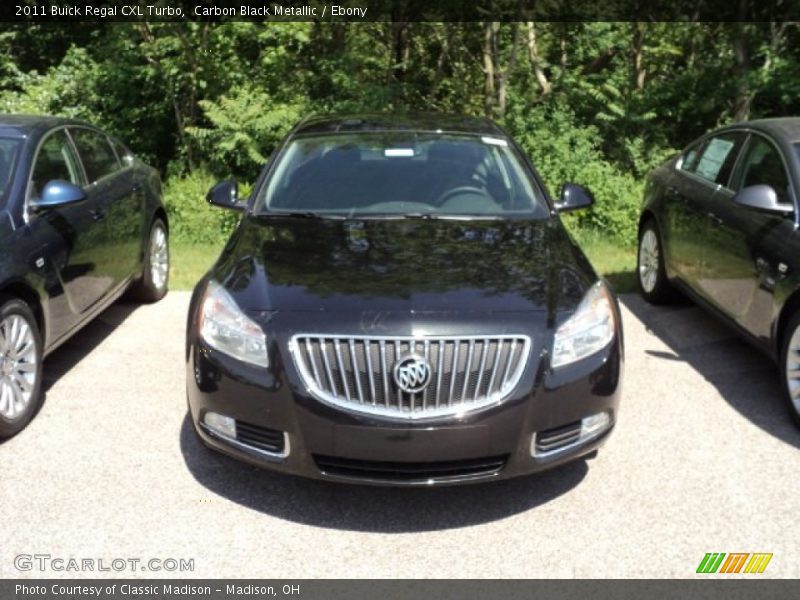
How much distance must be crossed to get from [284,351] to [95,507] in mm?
1138

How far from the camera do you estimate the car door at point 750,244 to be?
5055mm

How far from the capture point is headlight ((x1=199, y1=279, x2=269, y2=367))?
3.63 m

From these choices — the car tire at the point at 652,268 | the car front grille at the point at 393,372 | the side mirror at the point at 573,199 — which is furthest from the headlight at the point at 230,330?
the car tire at the point at 652,268

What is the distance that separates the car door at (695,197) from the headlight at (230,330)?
3541 millimetres

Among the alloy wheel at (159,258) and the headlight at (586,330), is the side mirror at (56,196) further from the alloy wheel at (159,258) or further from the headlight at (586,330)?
the headlight at (586,330)

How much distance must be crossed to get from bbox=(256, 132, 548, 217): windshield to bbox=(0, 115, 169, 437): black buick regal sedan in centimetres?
127

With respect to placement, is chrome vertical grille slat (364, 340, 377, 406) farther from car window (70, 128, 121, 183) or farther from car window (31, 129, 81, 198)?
car window (70, 128, 121, 183)

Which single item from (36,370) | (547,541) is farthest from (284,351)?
(36,370)

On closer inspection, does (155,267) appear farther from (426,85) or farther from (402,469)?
(426,85)

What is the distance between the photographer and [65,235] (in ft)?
17.5

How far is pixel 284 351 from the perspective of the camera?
3555mm

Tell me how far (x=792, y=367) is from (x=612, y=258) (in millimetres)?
4172

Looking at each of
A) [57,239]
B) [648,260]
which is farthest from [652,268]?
[57,239]

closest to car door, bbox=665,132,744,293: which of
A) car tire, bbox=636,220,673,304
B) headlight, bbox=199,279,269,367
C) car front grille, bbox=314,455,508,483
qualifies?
car tire, bbox=636,220,673,304
